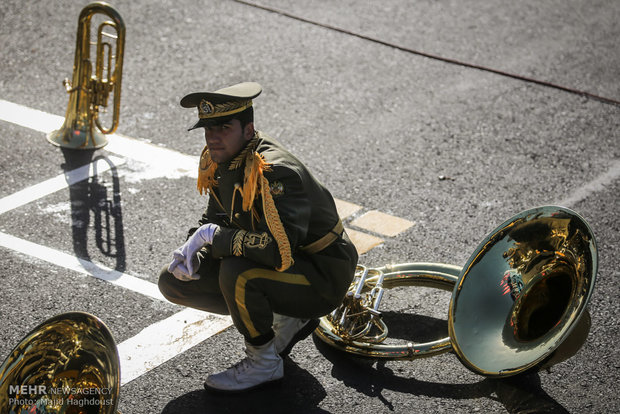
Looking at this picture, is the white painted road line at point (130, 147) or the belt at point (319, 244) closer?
the belt at point (319, 244)

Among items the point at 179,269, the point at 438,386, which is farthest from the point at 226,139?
the point at 438,386

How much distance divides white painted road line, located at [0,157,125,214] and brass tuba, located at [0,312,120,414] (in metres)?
2.68

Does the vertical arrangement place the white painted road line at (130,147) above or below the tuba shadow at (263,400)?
below

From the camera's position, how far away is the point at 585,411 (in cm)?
434

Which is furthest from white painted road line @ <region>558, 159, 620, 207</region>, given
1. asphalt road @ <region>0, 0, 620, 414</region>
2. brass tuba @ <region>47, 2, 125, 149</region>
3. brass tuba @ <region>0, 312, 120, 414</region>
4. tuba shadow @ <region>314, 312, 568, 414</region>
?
brass tuba @ <region>0, 312, 120, 414</region>

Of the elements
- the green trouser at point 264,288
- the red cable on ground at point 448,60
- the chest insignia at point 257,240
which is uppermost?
the chest insignia at point 257,240

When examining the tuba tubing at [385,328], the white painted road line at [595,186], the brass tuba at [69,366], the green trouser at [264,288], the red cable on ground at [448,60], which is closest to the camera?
the brass tuba at [69,366]

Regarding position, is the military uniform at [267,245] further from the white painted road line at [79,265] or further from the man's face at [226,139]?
the white painted road line at [79,265]

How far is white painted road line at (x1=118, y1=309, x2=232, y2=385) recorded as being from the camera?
454 cm

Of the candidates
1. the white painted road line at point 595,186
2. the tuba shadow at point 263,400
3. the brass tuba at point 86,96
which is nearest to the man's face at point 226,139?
the tuba shadow at point 263,400

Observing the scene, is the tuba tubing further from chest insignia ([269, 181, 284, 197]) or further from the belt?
chest insignia ([269, 181, 284, 197])

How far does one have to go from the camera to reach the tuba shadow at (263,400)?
13.9 feet

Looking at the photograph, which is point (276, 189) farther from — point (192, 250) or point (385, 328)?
point (385, 328)

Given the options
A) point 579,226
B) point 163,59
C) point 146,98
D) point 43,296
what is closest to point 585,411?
point 579,226
